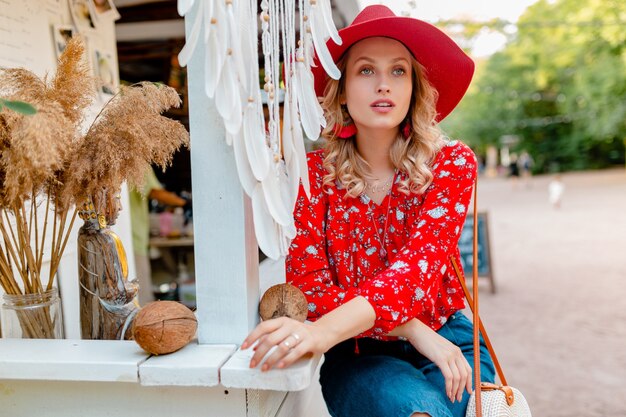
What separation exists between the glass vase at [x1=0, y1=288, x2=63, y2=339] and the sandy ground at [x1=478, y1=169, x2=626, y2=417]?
3.19 m

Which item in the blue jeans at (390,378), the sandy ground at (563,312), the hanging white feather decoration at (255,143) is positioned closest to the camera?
the hanging white feather decoration at (255,143)

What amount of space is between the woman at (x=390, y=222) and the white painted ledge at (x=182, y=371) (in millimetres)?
368

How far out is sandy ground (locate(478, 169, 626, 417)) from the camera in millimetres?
4070

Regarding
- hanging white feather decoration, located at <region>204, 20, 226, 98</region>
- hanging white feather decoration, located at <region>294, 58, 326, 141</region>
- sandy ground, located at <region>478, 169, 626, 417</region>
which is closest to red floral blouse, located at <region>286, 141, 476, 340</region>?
hanging white feather decoration, located at <region>294, 58, 326, 141</region>

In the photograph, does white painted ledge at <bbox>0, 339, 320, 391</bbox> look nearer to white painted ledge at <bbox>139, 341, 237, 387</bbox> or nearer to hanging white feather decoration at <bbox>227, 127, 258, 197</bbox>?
white painted ledge at <bbox>139, 341, 237, 387</bbox>

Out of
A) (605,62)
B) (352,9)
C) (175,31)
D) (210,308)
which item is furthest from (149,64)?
(605,62)

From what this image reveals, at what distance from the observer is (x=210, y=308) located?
1.37 m

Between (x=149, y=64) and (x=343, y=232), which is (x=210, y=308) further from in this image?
(x=149, y=64)

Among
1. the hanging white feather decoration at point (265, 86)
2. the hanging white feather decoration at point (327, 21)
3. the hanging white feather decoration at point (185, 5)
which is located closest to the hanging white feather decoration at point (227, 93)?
the hanging white feather decoration at point (265, 86)

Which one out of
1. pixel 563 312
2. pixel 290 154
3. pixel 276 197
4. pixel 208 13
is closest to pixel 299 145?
pixel 290 154

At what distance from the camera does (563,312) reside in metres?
6.05

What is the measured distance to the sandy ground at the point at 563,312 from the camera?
4070 mm

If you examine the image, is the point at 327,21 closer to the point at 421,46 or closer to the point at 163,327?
the point at 421,46

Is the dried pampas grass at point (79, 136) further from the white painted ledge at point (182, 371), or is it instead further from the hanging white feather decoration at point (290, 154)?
the white painted ledge at point (182, 371)
